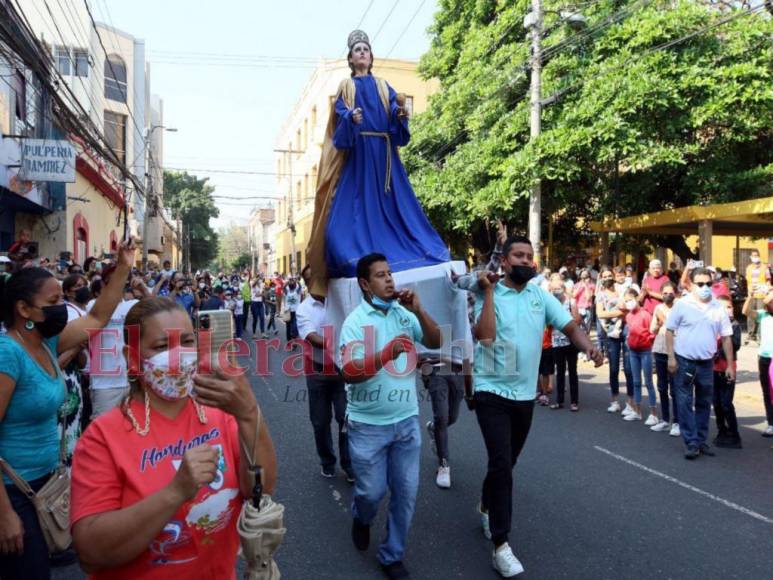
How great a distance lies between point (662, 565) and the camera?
4094mm

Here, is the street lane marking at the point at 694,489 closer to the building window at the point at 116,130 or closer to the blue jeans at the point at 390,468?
the blue jeans at the point at 390,468

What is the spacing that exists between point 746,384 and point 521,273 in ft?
25.9

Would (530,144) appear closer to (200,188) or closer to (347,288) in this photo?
(347,288)

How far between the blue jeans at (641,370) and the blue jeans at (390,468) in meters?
4.84

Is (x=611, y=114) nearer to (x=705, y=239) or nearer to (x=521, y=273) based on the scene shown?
(x=705, y=239)

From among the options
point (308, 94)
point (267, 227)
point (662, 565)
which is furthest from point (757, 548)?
point (267, 227)

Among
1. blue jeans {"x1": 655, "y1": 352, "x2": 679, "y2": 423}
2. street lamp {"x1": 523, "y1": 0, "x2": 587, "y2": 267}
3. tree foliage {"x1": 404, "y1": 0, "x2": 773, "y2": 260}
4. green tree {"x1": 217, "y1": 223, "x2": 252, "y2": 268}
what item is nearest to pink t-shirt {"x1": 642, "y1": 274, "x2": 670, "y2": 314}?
blue jeans {"x1": 655, "y1": 352, "x2": 679, "y2": 423}

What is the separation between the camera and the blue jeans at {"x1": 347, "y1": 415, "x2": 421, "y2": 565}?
3844 mm

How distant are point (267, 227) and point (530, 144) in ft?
216

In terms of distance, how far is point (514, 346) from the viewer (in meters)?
4.11

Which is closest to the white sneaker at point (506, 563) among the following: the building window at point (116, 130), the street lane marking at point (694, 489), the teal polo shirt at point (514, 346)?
the teal polo shirt at point (514, 346)

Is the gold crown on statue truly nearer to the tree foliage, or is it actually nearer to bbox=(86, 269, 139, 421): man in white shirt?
bbox=(86, 269, 139, 421): man in white shirt

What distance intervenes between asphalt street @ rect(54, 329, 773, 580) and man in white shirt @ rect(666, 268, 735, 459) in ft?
1.03

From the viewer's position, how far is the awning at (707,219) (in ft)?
45.5
